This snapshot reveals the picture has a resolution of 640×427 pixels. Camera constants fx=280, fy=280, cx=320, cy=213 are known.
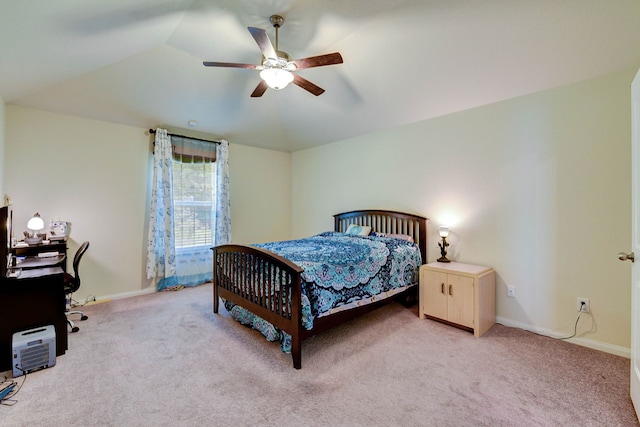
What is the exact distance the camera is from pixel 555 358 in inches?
93.4

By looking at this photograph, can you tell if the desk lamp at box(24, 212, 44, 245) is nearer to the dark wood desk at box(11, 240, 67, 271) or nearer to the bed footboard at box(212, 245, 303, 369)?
the dark wood desk at box(11, 240, 67, 271)

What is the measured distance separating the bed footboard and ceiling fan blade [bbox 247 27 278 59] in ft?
5.44

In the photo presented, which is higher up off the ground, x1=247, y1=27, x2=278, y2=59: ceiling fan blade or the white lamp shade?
x1=247, y1=27, x2=278, y2=59: ceiling fan blade

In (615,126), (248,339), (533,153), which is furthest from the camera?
(533,153)

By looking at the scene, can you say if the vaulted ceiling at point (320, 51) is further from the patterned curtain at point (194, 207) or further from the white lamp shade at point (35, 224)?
the white lamp shade at point (35, 224)

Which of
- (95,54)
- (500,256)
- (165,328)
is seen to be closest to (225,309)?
(165,328)

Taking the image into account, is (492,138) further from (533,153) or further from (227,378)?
(227,378)

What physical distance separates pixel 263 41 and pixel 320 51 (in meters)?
1.32

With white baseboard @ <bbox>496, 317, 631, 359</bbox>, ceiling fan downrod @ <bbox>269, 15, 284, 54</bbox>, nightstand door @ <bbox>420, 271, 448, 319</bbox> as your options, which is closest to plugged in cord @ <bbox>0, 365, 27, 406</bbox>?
ceiling fan downrod @ <bbox>269, 15, 284, 54</bbox>

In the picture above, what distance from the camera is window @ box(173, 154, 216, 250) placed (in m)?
4.47

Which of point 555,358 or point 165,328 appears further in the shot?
point 165,328

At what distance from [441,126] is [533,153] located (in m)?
1.10

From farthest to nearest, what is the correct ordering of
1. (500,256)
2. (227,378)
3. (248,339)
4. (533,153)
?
(500,256) < (533,153) < (248,339) < (227,378)

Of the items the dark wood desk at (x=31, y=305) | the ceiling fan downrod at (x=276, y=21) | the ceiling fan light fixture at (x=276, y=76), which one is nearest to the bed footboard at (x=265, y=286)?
the dark wood desk at (x=31, y=305)
